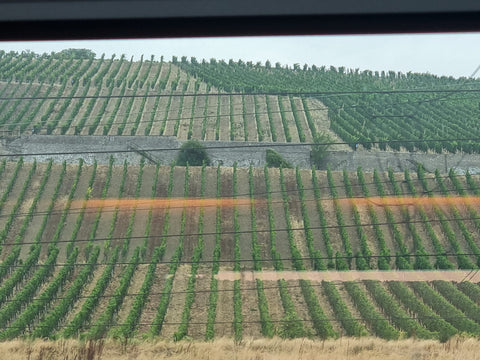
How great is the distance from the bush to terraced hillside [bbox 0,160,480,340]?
0.71 m

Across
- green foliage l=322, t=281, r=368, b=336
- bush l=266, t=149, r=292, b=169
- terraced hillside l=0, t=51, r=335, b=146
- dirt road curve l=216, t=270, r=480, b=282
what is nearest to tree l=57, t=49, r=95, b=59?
terraced hillside l=0, t=51, r=335, b=146

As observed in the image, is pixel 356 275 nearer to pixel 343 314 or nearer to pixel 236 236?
pixel 343 314

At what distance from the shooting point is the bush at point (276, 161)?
20266mm

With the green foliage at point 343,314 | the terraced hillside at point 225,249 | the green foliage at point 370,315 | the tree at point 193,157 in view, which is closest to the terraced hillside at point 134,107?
the tree at point 193,157

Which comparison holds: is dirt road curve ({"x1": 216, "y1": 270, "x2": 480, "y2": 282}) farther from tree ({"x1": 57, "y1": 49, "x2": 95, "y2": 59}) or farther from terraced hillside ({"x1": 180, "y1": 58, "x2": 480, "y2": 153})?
tree ({"x1": 57, "y1": 49, "x2": 95, "y2": 59})

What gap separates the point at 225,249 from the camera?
45.8 feet

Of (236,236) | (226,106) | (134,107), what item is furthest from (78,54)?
(236,236)

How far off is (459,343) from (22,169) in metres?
18.0

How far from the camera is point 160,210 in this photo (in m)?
16.5

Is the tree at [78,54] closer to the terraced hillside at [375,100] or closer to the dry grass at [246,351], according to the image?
the terraced hillside at [375,100]

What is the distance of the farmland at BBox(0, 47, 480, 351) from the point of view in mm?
11078

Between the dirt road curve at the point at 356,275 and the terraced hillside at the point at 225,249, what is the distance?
0.14m

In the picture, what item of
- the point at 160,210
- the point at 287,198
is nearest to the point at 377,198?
the point at 287,198

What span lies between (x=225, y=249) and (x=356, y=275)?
3197 mm
